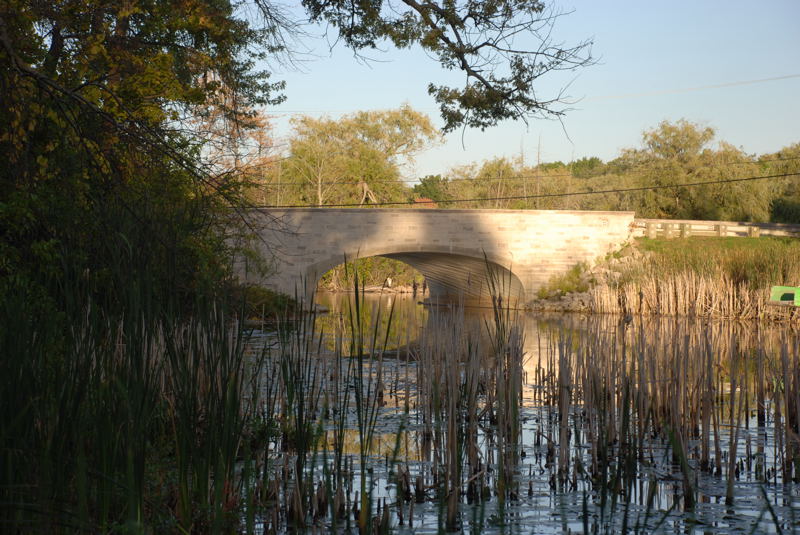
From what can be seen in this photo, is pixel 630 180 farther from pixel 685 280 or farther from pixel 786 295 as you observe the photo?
pixel 786 295

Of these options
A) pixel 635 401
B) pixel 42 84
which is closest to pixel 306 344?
pixel 635 401

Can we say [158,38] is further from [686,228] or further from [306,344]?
[686,228]

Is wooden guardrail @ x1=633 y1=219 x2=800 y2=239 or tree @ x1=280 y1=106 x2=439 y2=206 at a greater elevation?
tree @ x1=280 y1=106 x2=439 y2=206

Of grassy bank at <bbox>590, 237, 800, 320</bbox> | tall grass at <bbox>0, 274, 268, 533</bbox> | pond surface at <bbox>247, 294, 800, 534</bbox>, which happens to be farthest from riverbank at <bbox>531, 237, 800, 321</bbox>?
tall grass at <bbox>0, 274, 268, 533</bbox>

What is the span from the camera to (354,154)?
39.3 meters

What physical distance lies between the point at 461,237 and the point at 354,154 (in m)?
16.1

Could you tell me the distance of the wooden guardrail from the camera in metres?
25.4

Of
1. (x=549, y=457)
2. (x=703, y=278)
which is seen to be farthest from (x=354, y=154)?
(x=549, y=457)

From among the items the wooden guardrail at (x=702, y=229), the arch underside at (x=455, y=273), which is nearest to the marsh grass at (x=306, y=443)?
the arch underside at (x=455, y=273)

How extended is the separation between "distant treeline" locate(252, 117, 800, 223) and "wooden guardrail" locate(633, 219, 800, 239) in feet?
23.4

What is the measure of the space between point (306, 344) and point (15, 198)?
2.81 metres

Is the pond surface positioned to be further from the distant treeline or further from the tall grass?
the distant treeline

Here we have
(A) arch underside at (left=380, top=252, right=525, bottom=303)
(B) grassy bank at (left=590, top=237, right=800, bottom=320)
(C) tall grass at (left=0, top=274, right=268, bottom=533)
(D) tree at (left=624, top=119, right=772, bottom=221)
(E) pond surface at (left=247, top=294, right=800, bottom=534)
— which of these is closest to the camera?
(C) tall grass at (left=0, top=274, right=268, bottom=533)

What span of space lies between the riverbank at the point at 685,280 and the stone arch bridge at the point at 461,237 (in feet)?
1.93
